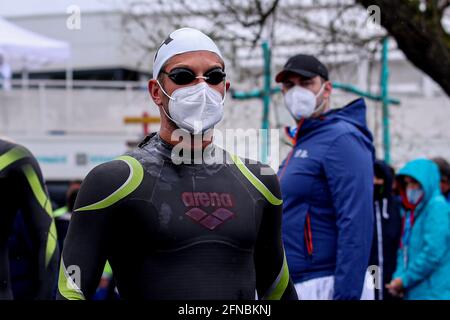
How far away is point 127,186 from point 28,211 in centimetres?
194

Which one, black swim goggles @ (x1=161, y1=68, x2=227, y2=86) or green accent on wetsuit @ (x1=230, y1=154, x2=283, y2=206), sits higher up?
black swim goggles @ (x1=161, y1=68, x2=227, y2=86)

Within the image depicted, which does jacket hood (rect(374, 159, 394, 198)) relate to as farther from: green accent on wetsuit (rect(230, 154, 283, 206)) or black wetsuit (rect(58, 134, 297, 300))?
black wetsuit (rect(58, 134, 297, 300))

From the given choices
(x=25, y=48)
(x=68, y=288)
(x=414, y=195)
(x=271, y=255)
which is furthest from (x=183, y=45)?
(x=25, y=48)

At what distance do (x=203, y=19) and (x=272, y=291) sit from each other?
716cm

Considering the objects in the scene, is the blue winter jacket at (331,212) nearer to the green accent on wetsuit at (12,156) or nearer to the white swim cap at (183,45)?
the green accent on wetsuit at (12,156)

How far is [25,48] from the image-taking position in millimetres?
12750

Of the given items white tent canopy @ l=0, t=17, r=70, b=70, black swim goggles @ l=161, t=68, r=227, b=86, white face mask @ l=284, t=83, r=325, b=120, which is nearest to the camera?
black swim goggles @ l=161, t=68, r=227, b=86

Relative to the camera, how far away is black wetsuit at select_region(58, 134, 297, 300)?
257 centimetres

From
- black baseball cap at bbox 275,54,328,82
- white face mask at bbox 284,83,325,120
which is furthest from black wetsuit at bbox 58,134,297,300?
black baseball cap at bbox 275,54,328,82

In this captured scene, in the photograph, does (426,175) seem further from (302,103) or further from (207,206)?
(207,206)

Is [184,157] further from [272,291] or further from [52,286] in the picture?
[52,286]

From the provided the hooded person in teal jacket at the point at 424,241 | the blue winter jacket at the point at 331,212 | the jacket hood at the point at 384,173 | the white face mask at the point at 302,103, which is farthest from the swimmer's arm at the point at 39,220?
the hooded person in teal jacket at the point at 424,241

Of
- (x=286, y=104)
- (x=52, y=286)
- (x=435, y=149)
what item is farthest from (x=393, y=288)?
(x=435, y=149)
